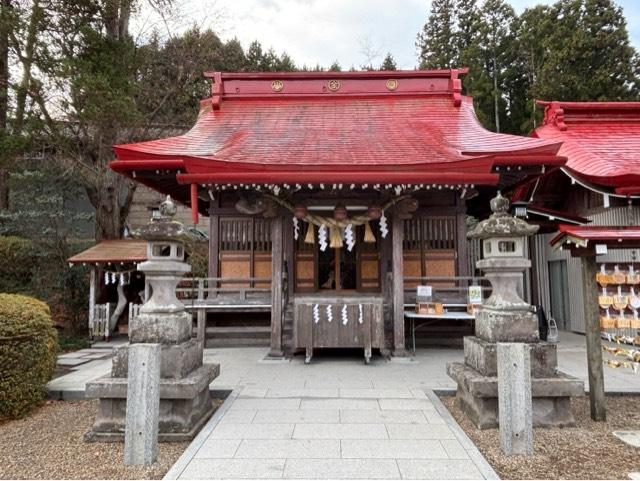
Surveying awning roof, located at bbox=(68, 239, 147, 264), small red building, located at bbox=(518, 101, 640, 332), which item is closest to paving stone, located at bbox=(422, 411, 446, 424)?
small red building, located at bbox=(518, 101, 640, 332)

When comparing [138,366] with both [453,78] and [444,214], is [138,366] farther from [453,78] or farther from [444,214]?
[453,78]

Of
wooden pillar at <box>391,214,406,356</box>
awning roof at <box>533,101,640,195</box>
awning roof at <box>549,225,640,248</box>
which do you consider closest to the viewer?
awning roof at <box>549,225,640,248</box>

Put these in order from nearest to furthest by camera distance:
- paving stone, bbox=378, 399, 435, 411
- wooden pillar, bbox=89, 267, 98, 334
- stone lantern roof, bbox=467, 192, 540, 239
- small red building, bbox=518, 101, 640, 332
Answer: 1. stone lantern roof, bbox=467, 192, 540, 239
2. paving stone, bbox=378, 399, 435, 411
3. small red building, bbox=518, 101, 640, 332
4. wooden pillar, bbox=89, 267, 98, 334

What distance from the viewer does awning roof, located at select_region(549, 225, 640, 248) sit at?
4.11 m

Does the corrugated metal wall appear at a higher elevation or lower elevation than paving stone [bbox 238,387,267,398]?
higher

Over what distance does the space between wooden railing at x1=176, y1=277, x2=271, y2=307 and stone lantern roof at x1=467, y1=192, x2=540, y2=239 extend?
16.9 ft

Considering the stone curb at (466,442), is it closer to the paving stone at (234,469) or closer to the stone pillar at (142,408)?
the paving stone at (234,469)

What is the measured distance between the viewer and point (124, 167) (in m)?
7.64

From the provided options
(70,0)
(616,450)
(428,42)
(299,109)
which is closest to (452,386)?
(616,450)

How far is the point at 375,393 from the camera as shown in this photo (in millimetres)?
5250

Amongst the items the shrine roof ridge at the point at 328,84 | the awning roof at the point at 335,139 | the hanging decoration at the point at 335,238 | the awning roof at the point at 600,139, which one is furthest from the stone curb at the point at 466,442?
the shrine roof ridge at the point at 328,84

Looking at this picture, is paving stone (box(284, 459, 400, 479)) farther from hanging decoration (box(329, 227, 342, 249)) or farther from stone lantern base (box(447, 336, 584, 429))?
hanging decoration (box(329, 227, 342, 249))

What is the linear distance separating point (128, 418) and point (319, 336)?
400cm

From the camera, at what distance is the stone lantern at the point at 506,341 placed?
402cm
